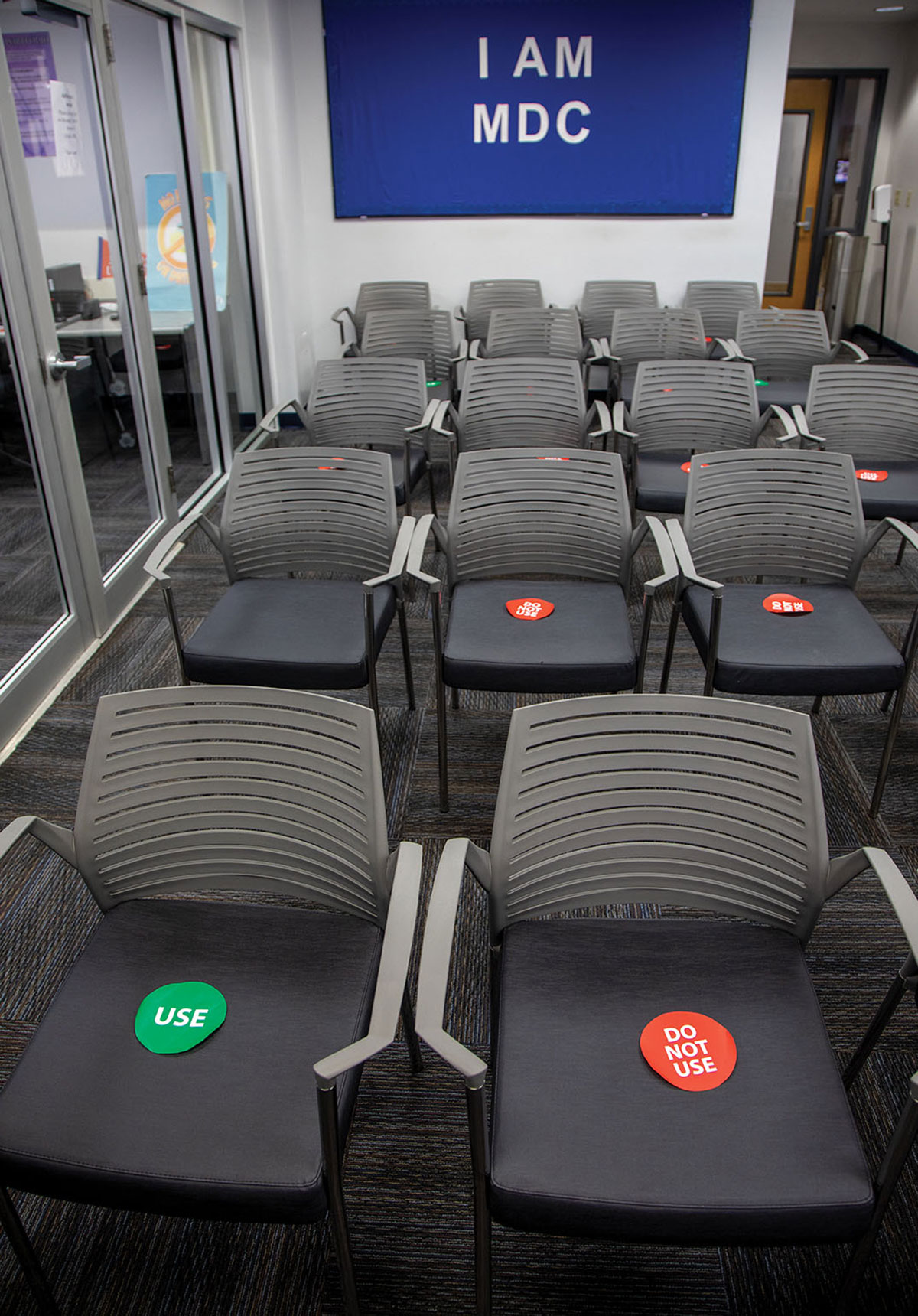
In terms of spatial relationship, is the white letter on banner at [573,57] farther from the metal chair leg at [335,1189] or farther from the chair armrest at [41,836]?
the metal chair leg at [335,1189]

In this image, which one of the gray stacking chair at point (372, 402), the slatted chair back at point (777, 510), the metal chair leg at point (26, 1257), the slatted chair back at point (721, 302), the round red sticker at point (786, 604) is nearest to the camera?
the metal chair leg at point (26, 1257)

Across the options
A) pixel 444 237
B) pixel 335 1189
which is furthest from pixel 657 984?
pixel 444 237

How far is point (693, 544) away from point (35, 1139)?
2.06 metres

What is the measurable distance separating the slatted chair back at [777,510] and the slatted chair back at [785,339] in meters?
2.32

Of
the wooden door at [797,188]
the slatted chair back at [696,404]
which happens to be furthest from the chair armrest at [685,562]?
the wooden door at [797,188]

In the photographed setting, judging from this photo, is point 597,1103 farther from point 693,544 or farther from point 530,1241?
point 693,544

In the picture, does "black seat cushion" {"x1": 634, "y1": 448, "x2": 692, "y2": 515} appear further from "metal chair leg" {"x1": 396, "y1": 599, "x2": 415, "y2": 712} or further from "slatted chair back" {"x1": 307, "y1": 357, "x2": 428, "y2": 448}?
"metal chair leg" {"x1": 396, "y1": 599, "x2": 415, "y2": 712}

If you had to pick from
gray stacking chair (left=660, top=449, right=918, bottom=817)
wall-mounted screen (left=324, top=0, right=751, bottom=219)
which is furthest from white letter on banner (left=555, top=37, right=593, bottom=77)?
gray stacking chair (left=660, top=449, right=918, bottom=817)

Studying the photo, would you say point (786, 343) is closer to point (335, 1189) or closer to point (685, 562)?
point (685, 562)

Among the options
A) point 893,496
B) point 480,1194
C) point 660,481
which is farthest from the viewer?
point 660,481

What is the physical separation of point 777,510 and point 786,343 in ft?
8.18

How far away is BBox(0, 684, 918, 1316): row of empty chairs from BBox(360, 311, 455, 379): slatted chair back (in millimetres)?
3561

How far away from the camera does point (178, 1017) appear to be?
1.38 meters

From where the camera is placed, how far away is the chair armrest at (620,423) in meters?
3.54
